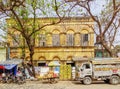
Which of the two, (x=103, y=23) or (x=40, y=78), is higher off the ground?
(x=103, y=23)

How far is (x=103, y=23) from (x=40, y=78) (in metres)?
10.9

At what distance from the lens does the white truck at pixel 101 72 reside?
91.6ft

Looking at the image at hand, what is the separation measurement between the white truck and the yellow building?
55.5 feet

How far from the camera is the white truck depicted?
27.9 metres

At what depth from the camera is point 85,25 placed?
4541 centimetres

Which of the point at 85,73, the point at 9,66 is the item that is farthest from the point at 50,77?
the point at 9,66

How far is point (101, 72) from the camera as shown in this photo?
28.0 meters

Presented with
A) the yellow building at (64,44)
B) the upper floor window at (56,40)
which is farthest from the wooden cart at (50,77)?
the upper floor window at (56,40)

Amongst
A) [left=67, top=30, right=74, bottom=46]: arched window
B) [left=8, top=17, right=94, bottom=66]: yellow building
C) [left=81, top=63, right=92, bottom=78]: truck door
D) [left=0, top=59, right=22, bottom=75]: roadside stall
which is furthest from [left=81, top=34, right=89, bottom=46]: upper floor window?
[left=81, top=63, right=92, bottom=78]: truck door

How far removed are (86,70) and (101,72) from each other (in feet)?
4.75

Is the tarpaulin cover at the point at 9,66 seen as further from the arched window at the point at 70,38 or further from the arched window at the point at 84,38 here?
the arched window at the point at 84,38

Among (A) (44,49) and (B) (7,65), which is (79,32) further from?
(B) (7,65)

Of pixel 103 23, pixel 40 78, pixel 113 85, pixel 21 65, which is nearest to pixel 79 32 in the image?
pixel 103 23

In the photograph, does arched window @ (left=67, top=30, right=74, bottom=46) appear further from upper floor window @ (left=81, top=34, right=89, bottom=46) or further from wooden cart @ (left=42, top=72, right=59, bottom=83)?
wooden cart @ (left=42, top=72, right=59, bottom=83)
